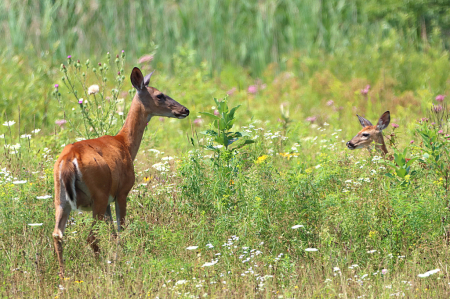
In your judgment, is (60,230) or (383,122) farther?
(383,122)

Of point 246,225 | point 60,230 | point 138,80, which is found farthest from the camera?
point 138,80

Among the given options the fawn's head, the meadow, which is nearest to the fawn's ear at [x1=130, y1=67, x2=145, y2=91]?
the fawn's head

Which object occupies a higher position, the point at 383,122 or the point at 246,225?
the point at 383,122

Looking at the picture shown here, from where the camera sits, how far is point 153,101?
6324 mm

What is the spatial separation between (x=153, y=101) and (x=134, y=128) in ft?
1.41

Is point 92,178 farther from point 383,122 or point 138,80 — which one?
point 383,122

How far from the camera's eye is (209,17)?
14961 mm

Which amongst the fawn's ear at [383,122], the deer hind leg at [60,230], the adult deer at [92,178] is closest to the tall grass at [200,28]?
the fawn's ear at [383,122]

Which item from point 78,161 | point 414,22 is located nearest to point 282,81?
point 414,22

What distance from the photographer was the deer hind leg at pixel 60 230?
15.4ft

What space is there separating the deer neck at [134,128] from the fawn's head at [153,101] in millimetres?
65

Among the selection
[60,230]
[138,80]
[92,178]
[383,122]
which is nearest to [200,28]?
[383,122]

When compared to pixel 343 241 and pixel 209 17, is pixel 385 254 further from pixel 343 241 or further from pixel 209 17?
pixel 209 17

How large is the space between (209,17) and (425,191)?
1075 centimetres
